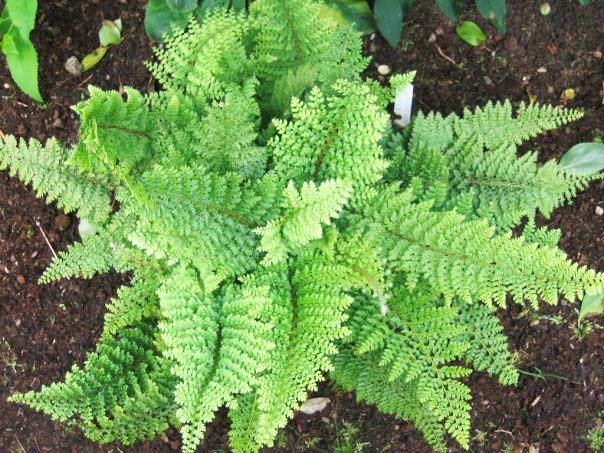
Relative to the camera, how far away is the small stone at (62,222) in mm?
2695

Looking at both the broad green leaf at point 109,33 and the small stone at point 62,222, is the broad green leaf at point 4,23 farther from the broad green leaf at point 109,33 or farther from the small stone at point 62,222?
the small stone at point 62,222

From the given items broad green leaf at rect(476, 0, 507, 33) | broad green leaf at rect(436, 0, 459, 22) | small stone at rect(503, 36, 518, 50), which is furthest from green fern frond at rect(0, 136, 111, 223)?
small stone at rect(503, 36, 518, 50)

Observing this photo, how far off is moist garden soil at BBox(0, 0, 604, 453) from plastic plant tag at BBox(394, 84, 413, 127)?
23 centimetres

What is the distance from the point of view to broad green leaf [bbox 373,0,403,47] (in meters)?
2.42

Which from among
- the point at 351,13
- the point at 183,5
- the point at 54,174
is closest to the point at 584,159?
the point at 351,13

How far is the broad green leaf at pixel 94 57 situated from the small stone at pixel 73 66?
27mm

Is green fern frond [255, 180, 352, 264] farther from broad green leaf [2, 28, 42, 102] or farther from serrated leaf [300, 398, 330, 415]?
broad green leaf [2, 28, 42, 102]

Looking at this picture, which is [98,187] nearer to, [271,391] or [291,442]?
[271,391]

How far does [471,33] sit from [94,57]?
1546 mm

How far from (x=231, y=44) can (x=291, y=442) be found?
5.21 ft

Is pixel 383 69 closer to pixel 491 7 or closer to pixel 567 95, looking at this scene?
pixel 491 7

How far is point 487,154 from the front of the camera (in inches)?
85.1

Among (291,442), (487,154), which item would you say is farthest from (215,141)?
(291,442)

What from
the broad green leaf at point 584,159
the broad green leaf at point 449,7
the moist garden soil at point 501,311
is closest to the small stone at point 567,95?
the moist garden soil at point 501,311
